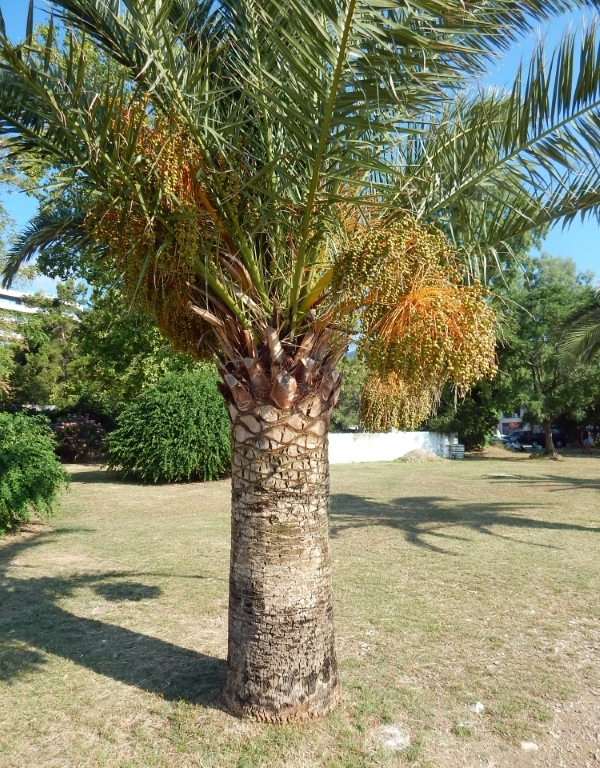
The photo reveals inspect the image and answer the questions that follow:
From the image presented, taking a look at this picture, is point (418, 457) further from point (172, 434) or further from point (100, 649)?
point (100, 649)

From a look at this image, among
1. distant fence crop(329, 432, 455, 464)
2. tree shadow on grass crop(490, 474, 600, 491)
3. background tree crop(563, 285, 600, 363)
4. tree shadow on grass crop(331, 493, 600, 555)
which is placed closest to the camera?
tree shadow on grass crop(331, 493, 600, 555)

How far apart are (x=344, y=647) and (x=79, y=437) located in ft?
65.9

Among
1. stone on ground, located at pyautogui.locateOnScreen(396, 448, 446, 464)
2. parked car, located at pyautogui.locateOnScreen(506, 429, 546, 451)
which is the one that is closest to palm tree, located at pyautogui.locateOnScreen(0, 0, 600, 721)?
stone on ground, located at pyautogui.locateOnScreen(396, 448, 446, 464)

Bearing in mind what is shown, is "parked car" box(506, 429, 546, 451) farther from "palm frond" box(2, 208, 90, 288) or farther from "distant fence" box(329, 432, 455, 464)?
"palm frond" box(2, 208, 90, 288)

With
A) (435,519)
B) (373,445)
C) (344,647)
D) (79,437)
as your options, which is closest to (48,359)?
(79,437)

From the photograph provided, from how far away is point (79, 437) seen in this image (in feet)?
77.4

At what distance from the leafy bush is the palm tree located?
65.6ft

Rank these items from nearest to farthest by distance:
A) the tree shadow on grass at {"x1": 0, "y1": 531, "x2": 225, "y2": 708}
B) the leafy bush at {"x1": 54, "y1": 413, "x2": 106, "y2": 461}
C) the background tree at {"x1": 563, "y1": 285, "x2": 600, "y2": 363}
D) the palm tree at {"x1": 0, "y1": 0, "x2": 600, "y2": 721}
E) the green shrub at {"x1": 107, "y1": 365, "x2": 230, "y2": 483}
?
the palm tree at {"x1": 0, "y1": 0, "x2": 600, "y2": 721}, the tree shadow on grass at {"x1": 0, "y1": 531, "x2": 225, "y2": 708}, the background tree at {"x1": 563, "y1": 285, "x2": 600, "y2": 363}, the green shrub at {"x1": 107, "y1": 365, "x2": 230, "y2": 483}, the leafy bush at {"x1": 54, "y1": 413, "x2": 106, "y2": 461}

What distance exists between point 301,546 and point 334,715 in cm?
120

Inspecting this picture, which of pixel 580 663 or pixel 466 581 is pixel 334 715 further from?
pixel 466 581

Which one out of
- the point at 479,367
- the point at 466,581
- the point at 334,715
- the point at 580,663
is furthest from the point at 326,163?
the point at 466,581

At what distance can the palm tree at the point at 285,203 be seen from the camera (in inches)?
132

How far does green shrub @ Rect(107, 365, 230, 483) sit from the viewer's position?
17.0 metres

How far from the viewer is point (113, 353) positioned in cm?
1988
